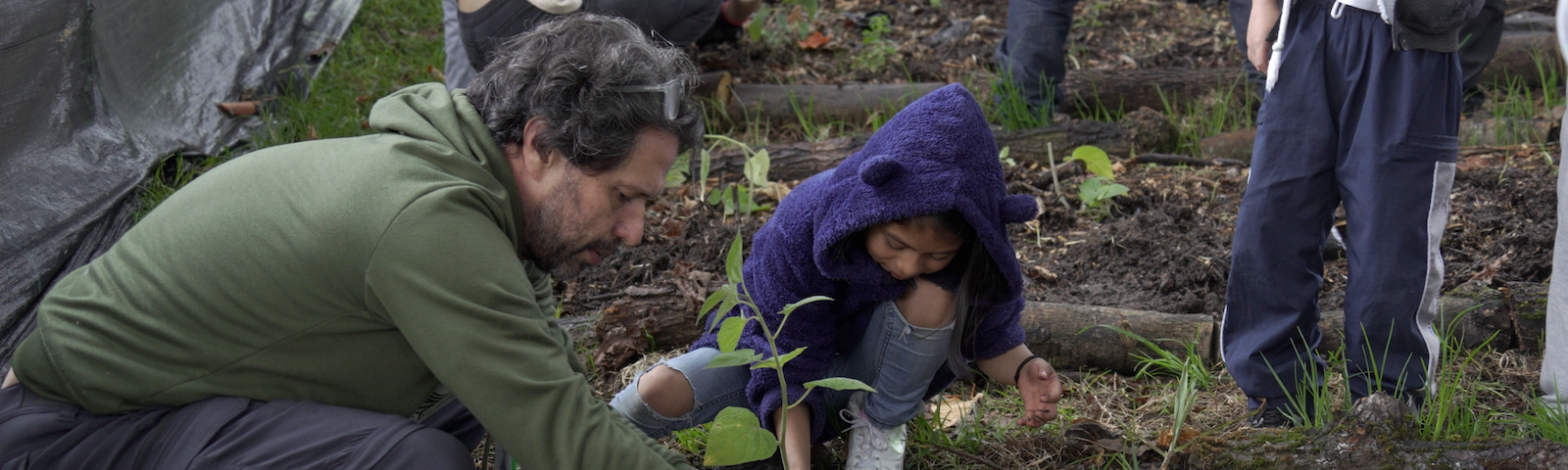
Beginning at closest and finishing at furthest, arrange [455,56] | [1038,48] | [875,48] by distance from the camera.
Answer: [455,56] → [1038,48] → [875,48]

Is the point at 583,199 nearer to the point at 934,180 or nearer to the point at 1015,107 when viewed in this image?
the point at 934,180

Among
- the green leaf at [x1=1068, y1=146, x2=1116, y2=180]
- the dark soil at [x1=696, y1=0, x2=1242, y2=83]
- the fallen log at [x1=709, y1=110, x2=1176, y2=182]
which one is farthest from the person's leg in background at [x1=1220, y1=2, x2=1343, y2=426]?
the dark soil at [x1=696, y1=0, x2=1242, y2=83]

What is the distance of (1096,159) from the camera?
3.29 metres

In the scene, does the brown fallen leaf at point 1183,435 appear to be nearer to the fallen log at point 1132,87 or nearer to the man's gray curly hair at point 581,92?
the man's gray curly hair at point 581,92

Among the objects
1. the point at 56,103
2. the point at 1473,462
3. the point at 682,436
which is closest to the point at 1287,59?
the point at 1473,462

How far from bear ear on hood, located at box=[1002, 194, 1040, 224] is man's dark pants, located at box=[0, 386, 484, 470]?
0.98 metres

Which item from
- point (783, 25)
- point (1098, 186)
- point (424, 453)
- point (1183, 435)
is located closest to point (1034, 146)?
point (1098, 186)

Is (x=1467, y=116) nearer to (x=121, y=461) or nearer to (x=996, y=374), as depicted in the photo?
(x=996, y=374)

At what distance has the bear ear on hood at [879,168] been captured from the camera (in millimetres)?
1831

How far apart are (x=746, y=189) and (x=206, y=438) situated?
7.00ft

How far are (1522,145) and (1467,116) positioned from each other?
36cm

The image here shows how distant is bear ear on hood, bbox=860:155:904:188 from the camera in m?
1.83

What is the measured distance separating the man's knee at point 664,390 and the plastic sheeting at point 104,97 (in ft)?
5.11

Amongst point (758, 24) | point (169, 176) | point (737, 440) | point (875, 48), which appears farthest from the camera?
point (875, 48)
